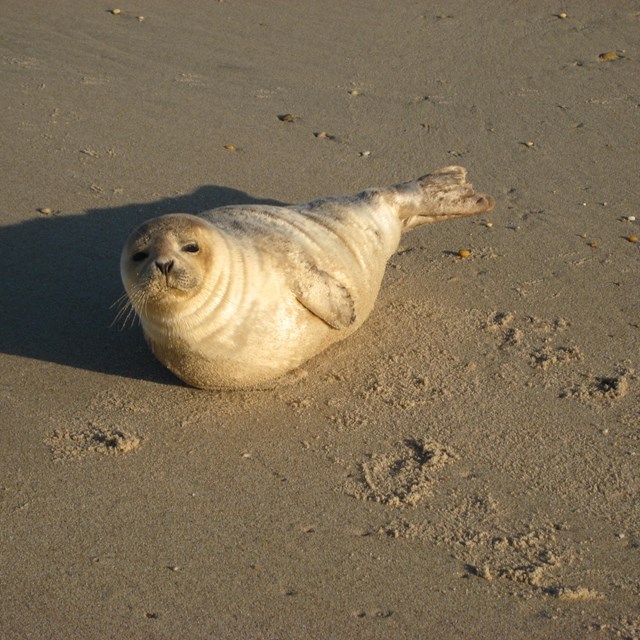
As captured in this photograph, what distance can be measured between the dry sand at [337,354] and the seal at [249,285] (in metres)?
0.18

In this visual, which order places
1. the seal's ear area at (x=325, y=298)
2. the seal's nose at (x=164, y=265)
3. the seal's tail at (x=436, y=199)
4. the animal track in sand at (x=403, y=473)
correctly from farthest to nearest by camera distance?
the seal's tail at (x=436, y=199)
the seal's ear area at (x=325, y=298)
the seal's nose at (x=164, y=265)
the animal track in sand at (x=403, y=473)

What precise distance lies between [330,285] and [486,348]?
2.43ft

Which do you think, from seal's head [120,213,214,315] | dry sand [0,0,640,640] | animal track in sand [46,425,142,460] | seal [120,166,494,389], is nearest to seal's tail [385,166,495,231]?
dry sand [0,0,640,640]

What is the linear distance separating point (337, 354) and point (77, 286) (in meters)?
1.32

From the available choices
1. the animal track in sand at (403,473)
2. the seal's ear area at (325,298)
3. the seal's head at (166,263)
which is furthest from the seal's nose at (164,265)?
the animal track in sand at (403,473)

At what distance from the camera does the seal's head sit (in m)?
3.95

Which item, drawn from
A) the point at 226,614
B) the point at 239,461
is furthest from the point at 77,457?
the point at 226,614

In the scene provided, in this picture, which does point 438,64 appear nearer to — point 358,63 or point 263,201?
point 358,63

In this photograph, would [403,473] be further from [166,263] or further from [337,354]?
[166,263]

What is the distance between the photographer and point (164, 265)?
12.9 feet

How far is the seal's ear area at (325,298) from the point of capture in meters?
4.34

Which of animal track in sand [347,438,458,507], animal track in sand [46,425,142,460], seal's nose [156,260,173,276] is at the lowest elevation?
animal track in sand [347,438,458,507]

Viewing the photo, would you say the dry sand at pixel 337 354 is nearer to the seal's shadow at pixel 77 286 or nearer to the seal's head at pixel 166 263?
the seal's shadow at pixel 77 286

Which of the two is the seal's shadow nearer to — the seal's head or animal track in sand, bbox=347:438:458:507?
the seal's head
